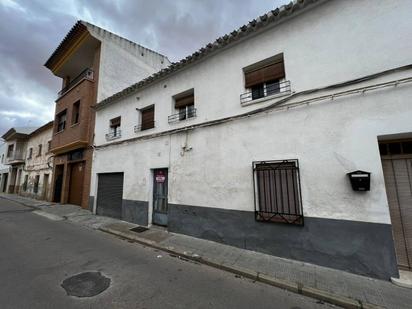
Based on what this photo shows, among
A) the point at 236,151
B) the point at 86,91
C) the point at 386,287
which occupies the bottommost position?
the point at 386,287

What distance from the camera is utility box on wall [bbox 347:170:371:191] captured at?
351 cm

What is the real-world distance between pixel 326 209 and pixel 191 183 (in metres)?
3.56

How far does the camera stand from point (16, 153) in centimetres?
2142

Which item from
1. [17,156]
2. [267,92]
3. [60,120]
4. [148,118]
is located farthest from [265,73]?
[17,156]

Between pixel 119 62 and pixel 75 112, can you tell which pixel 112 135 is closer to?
pixel 75 112

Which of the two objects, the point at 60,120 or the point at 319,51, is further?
the point at 60,120

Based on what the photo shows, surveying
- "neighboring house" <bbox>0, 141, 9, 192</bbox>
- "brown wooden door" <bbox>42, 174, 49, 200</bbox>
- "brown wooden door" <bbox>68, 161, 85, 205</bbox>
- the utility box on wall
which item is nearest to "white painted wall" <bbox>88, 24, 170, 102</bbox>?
"brown wooden door" <bbox>68, 161, 85, 205</bbox>

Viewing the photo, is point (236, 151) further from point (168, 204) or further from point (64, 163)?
point (64, 163)

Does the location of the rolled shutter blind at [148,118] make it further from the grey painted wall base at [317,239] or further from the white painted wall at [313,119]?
the grey painted wall base at [317,239]

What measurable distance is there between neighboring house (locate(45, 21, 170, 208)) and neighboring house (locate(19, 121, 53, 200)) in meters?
2.60

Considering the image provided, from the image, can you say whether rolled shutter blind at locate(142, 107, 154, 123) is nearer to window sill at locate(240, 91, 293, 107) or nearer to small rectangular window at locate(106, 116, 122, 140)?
small rectangular window at locate(106, 116, 122, 140)

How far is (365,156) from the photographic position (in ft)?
12.0

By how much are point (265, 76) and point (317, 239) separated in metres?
4.01

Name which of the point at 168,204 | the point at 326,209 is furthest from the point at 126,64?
the point at 326,209
